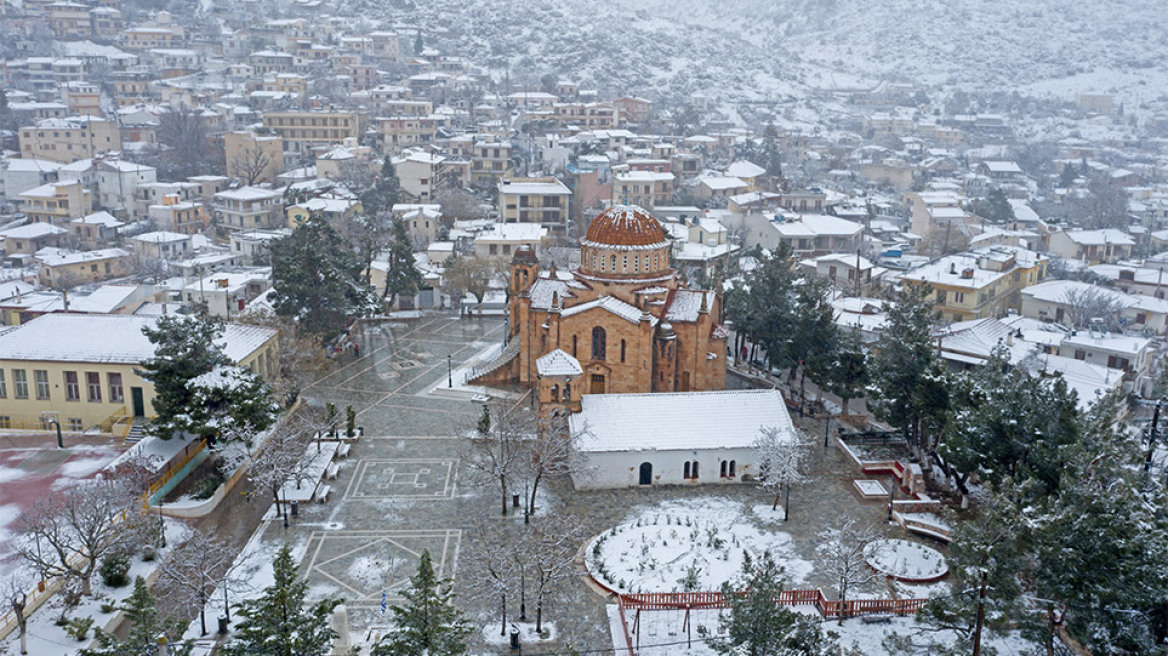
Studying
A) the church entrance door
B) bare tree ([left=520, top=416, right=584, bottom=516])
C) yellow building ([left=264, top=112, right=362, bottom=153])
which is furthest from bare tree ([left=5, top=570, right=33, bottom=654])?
yellow building ([left=264, top=112, right=362, bottom=153])

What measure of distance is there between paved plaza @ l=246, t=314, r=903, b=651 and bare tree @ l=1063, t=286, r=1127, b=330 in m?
27.5

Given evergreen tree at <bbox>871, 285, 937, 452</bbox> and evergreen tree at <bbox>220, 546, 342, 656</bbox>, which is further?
evergreen tree at <bbox>871, 285, 937, 452</bbox>

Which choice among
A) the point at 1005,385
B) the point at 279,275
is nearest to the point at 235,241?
the point at 279,275

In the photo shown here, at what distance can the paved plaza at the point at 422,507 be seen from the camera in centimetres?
2845

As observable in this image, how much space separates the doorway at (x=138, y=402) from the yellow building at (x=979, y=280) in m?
44.7

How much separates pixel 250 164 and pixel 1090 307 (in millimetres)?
80607

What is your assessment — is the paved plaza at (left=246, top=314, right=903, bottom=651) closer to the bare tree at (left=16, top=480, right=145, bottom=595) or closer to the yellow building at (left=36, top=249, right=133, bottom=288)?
the bare tree at (left=16, top=480, right=145, bottom=595)

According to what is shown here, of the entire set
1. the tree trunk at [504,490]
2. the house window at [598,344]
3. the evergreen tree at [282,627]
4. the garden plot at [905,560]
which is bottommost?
the garden plot at [905,560]

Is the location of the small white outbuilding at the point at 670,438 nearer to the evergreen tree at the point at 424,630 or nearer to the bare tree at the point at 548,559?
the bare tree at the point at 548,559

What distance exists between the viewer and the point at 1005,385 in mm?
31422

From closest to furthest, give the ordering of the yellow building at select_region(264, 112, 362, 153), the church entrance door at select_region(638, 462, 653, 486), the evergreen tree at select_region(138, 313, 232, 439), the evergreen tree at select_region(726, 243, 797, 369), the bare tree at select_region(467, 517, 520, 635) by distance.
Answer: the bare tree at select_region(467, 517, 520, 635) → the evergreen tree at select_region(138, 313, 232, 439) → the church entrance door at select_region(638, 462, 653, 486) → the evergreen tree at select_region(726, 243, 797, 369) → the yellow building at select_region(264, 112, 362, 153)

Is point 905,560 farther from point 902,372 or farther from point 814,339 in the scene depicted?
point 814,339

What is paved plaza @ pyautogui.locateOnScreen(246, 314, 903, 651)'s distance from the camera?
28.5 meters

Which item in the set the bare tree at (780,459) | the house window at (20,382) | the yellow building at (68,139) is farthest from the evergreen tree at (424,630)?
the yellow building at (68,139)
